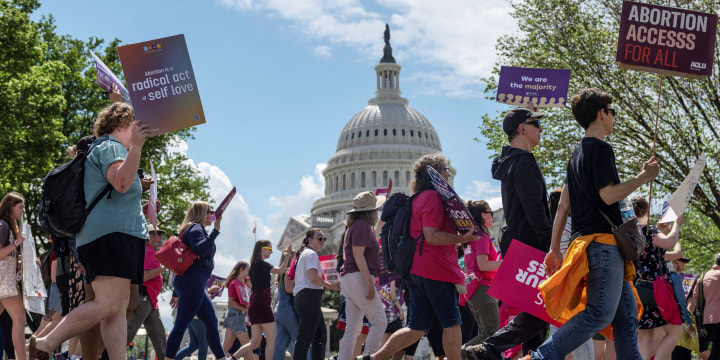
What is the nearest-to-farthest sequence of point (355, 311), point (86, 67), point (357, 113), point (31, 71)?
point (355, 311) < point (31, 71) < point (86, 67) < point (357, 113)

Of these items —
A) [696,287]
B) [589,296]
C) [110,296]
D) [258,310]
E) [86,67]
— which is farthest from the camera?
[86,67]

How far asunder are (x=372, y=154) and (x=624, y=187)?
114 m

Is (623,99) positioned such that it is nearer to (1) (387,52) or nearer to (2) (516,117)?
(2) (516,117)

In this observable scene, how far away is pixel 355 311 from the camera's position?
8.69 meters

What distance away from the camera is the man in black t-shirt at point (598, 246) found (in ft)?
17.1

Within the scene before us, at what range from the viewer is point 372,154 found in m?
119

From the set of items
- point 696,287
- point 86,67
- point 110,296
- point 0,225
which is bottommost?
point 696,287

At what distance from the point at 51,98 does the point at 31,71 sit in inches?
36.7

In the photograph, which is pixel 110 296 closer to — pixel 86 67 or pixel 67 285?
pixel 67 285

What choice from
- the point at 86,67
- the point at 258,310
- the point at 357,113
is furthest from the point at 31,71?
the point at 357,113

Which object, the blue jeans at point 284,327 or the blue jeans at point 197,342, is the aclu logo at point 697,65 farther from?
the blue jeans at point 197,342

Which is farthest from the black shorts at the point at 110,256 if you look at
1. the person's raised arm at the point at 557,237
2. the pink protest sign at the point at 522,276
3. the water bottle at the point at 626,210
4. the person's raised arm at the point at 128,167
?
the water bottle at the point at 626,210

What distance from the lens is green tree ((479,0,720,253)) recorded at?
20297 mm

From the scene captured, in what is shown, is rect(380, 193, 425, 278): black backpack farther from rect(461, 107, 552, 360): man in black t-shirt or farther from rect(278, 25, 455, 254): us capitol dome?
rect(278, 25, 455, 254): us capitol dome
